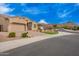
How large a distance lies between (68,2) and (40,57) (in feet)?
20.7

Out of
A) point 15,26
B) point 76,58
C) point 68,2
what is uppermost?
point 68,2

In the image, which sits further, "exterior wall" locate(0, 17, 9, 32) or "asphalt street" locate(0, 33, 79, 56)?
"exterior wall" locate(0, 17, 9, 32)

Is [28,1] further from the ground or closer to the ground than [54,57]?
further from the ground

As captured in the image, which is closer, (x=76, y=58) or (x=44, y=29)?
(x=76, y=58)

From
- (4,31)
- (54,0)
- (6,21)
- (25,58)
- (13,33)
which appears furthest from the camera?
(6,21)

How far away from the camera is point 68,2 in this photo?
16.5 metres

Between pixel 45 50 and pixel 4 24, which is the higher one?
pixel 4 24

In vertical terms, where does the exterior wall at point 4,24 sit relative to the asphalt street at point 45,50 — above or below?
above

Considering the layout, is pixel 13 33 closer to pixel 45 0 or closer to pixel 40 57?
pixel 45 0

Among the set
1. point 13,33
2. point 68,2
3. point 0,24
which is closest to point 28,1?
point 68,2

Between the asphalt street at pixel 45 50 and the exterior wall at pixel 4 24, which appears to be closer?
the asphalt street at pixel 45 50

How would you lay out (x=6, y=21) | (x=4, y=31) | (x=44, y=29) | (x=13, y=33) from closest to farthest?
(x=13, y=33)
(x=4, y=31)
(x=6, y=21)
(x=44, y=29)

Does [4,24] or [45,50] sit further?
[4,24]

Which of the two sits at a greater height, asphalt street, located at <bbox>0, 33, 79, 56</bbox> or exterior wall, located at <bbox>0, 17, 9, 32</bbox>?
exterior wall, located at <bbox>0, 17, 9, 32</bbox>
